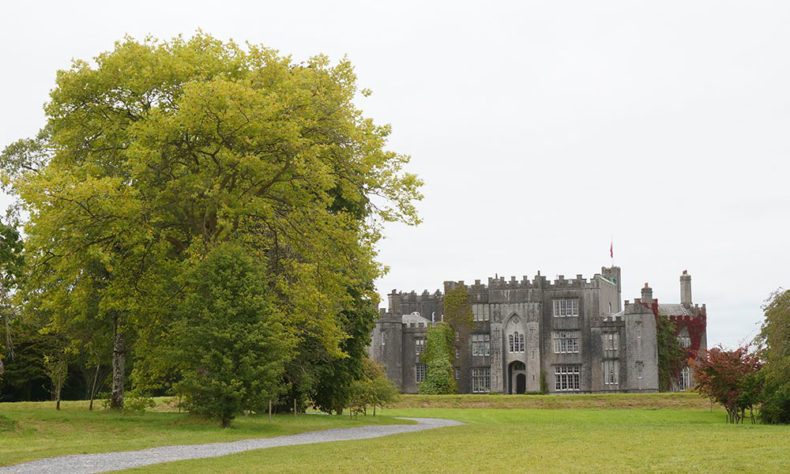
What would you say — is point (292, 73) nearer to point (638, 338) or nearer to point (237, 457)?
point (237, 457)

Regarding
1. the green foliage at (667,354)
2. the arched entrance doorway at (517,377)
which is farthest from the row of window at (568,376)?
the arched entrance doorway at (517,377)

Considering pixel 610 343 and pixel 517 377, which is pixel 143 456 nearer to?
pixel 610 343

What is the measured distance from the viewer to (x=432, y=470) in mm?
14727

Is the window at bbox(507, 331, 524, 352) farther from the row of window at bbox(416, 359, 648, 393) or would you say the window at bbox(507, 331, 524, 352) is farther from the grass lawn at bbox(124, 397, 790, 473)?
the grass lawn at bbox(124, 397, 790, 473)

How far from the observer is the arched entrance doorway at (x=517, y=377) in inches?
2840

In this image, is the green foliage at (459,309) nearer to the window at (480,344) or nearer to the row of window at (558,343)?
the window at (480,344)

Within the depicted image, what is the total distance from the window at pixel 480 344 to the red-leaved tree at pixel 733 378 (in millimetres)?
34800

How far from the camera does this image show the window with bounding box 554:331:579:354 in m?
70.8

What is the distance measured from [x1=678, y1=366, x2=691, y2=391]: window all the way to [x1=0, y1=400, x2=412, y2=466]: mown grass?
46.7 meters

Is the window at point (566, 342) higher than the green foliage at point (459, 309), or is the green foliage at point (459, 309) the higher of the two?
the green foliage at point (459, 309)

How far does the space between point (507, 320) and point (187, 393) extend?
48425 mm

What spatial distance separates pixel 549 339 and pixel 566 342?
1.38 meters

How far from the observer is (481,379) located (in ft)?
237

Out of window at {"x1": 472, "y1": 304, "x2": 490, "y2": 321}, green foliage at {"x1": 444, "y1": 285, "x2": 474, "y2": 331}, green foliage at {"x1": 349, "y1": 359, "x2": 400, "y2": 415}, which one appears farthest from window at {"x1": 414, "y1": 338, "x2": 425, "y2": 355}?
green foliage at {"x1": 349, "y1": 359, "x2": 400, "y2": 415}
